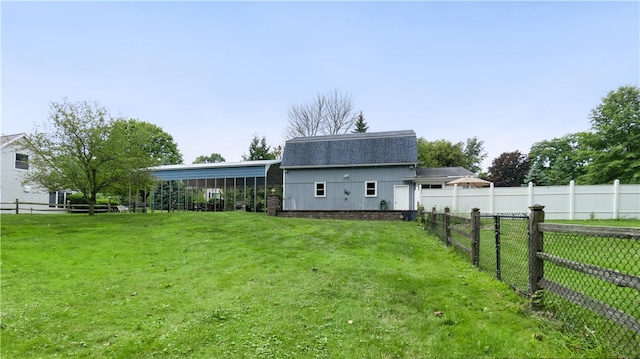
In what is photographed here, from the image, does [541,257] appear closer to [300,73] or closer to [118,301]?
[118,301]

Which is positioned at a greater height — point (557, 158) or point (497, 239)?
point (557, 158)

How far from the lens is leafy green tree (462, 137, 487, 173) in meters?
48.1

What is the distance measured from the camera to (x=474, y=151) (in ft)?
162

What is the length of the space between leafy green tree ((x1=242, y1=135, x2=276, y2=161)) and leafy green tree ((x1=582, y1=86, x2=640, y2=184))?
33.2 meters

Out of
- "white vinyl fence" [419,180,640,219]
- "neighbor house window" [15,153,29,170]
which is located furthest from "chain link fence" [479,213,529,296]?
"neighbor house window" [15,153,29,170]

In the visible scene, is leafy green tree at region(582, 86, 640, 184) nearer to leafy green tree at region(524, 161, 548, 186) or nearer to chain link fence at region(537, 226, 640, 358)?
leafy green tree at region(524, 161, 548, 186)

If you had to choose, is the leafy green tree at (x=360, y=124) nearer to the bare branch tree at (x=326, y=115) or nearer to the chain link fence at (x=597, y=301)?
the bare branch tree at (x=326, y=115)

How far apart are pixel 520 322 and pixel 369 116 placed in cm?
3544

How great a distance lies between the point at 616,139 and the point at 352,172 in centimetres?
1985

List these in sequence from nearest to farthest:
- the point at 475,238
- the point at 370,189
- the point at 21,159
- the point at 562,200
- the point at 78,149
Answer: the point at 475,238, the point at 562,200, the point at 78,149, the point at 370,189, the point at 21,159

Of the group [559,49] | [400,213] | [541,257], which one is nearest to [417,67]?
[559,49]

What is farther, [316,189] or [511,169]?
[511,169]

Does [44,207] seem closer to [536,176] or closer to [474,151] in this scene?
[536,176]

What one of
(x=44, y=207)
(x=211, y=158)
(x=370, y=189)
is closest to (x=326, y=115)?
(x=370, y=189)
